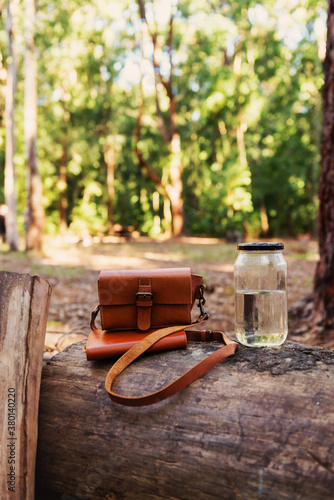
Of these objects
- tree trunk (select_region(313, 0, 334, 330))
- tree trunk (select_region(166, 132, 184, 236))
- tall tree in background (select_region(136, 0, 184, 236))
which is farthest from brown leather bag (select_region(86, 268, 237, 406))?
tree trunk (select_region(166, 132, 184, 236))

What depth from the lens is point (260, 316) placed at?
238 cm

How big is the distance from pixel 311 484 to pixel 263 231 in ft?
74.6

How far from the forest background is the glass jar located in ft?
52.0

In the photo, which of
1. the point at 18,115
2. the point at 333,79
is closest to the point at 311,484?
the point at 333,79

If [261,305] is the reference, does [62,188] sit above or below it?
above

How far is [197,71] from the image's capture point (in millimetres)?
21969

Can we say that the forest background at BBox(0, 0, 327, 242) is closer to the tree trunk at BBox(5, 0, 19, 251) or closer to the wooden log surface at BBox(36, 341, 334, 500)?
the tree trunk at BBox(5, 0, 19, 251)

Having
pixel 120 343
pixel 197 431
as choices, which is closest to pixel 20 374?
pixel 120 343

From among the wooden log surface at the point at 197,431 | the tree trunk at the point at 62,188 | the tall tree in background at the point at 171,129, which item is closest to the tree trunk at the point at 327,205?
the wooden log surface at the point at 197,431

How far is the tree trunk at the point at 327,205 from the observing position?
461cm

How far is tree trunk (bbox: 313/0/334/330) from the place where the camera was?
4609 mm

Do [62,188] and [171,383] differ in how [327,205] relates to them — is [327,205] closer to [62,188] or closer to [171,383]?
[171,383]

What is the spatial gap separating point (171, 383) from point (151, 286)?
54cm

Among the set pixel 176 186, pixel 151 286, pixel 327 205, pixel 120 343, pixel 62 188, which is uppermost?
pixel 62 188
